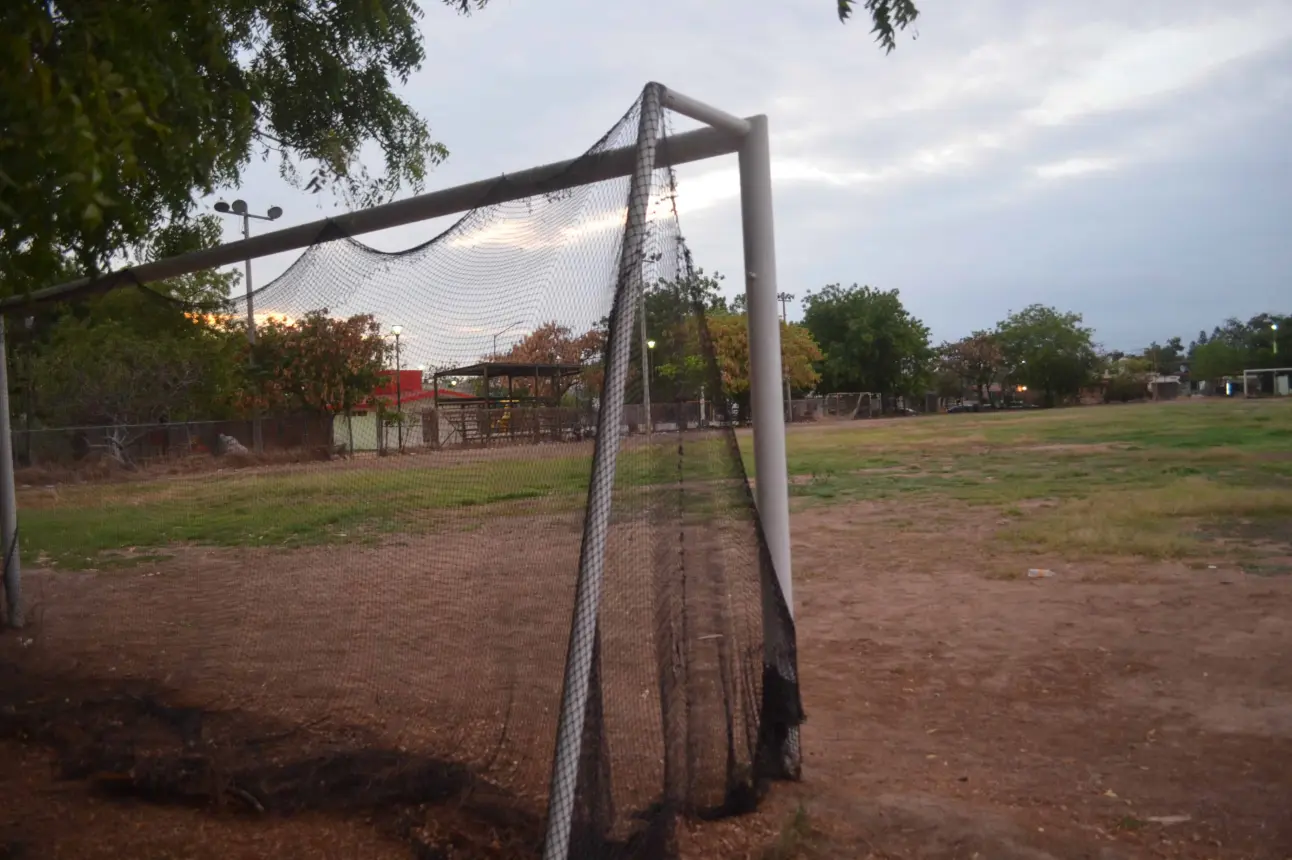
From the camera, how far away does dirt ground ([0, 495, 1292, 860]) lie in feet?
11.5

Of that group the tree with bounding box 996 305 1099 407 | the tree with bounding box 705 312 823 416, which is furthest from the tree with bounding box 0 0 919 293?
the tree with bounding box 996 305 1099 407

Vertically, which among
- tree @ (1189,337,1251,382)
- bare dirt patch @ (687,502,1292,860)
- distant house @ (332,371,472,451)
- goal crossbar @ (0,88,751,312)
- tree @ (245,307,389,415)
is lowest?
bare dirt patch @ (687,502,1292,860)

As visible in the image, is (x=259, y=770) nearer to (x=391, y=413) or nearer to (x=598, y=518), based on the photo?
(x=391, y=413)

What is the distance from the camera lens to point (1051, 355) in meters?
76.3

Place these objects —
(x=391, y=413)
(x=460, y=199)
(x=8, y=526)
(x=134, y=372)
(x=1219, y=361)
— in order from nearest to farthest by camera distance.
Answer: (x=460, y=199) < (x=391, y=413) < (x=8, y=526) < (x=134, y=372) < (x=1219, y=361)

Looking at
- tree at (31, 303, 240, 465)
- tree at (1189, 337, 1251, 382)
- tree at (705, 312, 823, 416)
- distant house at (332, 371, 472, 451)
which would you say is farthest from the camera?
tree at (1189, 337, 1251, 382)

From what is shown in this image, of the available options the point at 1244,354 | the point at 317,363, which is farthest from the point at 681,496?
the point at 1244,354

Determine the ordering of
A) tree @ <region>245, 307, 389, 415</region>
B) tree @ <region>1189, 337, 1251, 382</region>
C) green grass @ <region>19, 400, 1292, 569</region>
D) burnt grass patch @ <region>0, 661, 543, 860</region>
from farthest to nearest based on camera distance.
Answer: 1. tree @ <region>1189, 337, 1251, 382</region>
2. tree @ <region>245, 307, 389, 415</region>
3. green grass @ <region>19, 400, 1292, 569</region>
4. burnt grass patch @ <region>0, 661, 543, 860</region>

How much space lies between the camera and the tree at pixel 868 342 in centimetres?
6788

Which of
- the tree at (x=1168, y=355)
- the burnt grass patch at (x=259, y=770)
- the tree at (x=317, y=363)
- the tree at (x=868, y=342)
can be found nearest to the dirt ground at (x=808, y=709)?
the burnt grass patch at (x=259, y=770)

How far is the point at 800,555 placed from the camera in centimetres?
969

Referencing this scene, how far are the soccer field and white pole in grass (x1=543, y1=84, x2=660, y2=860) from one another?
390 mm

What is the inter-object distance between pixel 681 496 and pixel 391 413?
5.74 ft

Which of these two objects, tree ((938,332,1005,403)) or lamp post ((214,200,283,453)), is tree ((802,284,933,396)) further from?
lamp post ((214,200,283,453))
